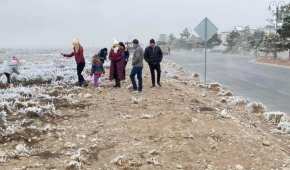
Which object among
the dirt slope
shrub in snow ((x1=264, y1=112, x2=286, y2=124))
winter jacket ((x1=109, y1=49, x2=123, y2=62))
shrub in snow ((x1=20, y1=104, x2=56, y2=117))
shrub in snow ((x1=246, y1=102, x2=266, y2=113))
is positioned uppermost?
winter jacket ((x1=109, y1=49, x2=123, y2=62))

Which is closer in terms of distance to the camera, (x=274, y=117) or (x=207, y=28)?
(x=274, y=117)

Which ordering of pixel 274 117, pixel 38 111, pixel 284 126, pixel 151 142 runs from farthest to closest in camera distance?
pixel 274 117 < pixel 284 126 < pixel 38 111 < pixel 151 142

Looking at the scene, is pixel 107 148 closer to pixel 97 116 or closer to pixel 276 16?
pixel 97 116

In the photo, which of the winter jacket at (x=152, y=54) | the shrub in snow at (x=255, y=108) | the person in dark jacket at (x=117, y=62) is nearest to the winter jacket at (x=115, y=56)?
the person in dark jacket at (x=117, y=62)

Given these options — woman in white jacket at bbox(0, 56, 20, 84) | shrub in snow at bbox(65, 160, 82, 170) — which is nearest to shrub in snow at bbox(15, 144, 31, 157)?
shrub in snow at bbox(65, 160, 82, 170)

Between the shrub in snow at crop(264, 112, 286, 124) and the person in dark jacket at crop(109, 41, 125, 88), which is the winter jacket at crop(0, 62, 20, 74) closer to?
the person in dark jacket at crop(109, 41, 125, 88)

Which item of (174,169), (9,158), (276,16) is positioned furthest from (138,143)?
(276,16)

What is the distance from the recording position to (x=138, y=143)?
10062 mm

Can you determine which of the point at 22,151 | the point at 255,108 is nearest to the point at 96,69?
the point at 255,108

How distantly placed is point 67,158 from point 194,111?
5186 millimetres

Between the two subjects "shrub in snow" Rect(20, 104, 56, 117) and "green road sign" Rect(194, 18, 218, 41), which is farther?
"green road sign" Rect(194, 18, 218, 41)

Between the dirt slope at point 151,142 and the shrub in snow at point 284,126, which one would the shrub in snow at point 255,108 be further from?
the shrub in snow at point 284,126

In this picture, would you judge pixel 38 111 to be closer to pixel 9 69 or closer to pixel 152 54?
pixel 152 54

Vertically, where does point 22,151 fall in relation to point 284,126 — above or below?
above
